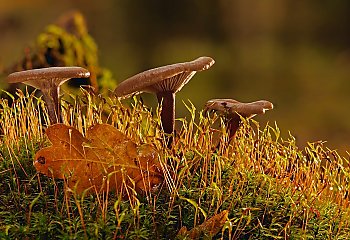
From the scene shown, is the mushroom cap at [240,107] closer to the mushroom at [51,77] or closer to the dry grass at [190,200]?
the dry grass at [190,200]

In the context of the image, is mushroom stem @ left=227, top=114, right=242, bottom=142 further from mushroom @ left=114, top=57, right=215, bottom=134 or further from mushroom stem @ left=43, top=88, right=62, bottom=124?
mushroom stem @ left=43, top=88, right=62, bottom=124

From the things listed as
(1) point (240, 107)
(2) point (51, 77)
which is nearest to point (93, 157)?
(2) point (51, 77)

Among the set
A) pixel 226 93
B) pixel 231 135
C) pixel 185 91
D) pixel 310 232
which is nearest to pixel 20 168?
pixel 231 135

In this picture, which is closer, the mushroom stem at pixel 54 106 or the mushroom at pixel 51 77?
the mushroom at pixel 51 77

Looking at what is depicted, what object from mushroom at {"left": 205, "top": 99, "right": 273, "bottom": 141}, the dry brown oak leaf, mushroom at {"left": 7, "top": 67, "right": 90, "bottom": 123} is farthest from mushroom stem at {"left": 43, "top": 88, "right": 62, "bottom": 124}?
mushroom at {"left": 205, "top": 99, "right": 273, "bottom": 141}

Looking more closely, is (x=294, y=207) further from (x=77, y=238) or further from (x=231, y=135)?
(x=77, y=238)

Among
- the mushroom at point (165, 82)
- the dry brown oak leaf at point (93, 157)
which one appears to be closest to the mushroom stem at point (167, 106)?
the mushroom at point (165, 82)
